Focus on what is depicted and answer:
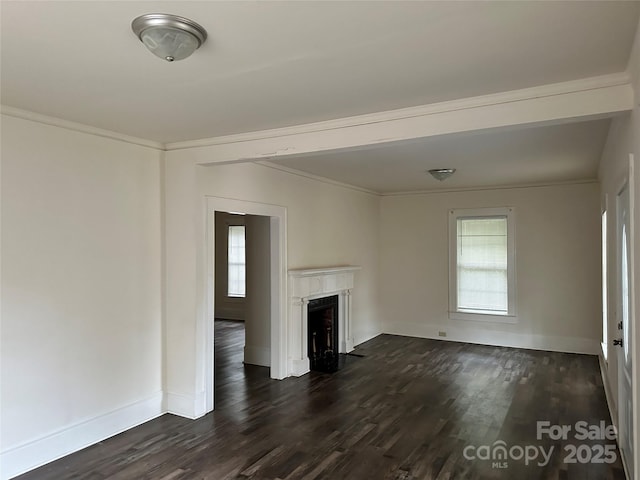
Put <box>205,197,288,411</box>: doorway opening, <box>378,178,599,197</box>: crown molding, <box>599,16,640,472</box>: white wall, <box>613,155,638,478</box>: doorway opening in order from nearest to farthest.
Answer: <box>599,16,640,472</box>: white wall, <box>613,155,638,478</box>: doorway opening, <box>205,197,288,411</box>: doorway opening, <box>378,178,599,197</box>: crown molding

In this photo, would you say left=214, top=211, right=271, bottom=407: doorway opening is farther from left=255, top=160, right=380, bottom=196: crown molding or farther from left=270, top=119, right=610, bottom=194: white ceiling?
left=270, top=119, right=610, bottom=194: white ceiling

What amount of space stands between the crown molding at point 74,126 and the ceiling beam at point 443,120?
543 millimetres

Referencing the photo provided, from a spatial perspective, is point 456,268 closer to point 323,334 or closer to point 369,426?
point 323,334

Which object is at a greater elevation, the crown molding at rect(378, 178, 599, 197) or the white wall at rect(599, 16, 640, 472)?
the crown molding at rect(378, 178, 599, 197)

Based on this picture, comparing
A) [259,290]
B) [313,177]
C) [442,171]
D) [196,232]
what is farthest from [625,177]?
[259,290]

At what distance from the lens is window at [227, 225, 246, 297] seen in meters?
9.73

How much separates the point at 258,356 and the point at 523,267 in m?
4.31

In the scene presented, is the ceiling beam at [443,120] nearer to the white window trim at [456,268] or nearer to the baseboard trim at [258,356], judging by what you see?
the baseboard trim at [258,356]

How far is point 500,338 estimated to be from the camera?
7027 millimetres

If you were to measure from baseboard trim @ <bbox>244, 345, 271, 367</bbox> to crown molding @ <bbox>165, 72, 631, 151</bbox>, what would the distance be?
3025 millimetres

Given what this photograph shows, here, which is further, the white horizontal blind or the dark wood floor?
the white horizontal blind

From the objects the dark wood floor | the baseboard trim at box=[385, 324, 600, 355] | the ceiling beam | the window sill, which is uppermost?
the ceiling beam

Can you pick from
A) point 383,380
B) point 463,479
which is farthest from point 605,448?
point 383,380

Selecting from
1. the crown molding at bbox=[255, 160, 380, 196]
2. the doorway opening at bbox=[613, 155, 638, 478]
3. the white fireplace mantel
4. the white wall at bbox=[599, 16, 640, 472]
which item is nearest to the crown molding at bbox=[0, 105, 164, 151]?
the crown molding at bbox=[255, 160, 380, 196]
